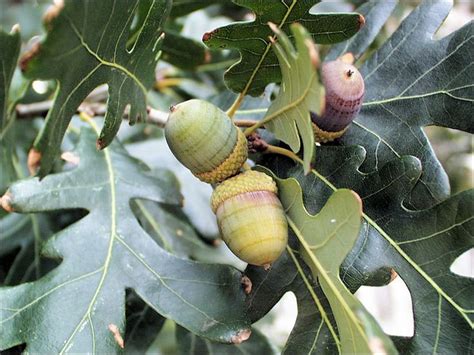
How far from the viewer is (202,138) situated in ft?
2.37

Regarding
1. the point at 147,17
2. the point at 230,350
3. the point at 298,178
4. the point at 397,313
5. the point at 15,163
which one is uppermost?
the point at 147,17

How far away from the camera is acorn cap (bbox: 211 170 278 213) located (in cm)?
74

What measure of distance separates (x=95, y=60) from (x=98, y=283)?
31 cm

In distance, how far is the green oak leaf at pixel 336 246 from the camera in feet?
2.02

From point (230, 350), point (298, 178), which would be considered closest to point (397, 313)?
point (230, 350)

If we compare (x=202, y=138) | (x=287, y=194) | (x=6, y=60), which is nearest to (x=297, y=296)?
(x=287, y=194)

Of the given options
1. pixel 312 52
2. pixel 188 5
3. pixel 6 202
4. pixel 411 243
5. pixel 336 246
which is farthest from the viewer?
pixel 188 5

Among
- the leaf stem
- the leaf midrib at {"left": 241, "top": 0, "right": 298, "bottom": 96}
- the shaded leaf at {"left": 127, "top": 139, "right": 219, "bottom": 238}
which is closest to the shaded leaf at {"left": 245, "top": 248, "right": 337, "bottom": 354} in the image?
the leaf stem

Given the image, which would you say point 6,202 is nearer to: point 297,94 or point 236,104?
point 236,104

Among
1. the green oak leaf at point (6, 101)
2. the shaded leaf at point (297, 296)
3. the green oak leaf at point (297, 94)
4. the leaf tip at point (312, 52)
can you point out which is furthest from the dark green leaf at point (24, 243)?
the leaf tip at point (312, 52)

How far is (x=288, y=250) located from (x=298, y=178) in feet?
0.32

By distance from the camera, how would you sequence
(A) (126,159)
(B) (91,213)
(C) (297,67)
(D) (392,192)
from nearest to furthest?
(C) (297,67) → (D) (392,192) → (B) (91,213) → (A) (126,159)

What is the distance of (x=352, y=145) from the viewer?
0.79m

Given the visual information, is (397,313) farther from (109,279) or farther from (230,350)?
(109,279)
